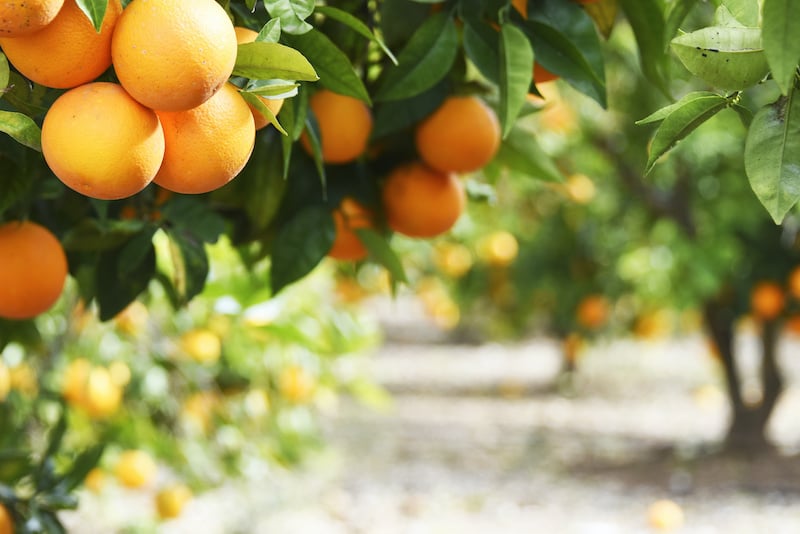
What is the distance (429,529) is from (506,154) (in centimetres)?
338

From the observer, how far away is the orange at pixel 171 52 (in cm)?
50

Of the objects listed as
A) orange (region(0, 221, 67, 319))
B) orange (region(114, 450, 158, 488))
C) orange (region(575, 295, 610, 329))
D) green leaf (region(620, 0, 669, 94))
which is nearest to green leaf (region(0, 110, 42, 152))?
orange (region(0, 221, 67, 319))

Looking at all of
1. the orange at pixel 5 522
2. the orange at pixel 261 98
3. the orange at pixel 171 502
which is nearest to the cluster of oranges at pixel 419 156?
the orange at pixel 261 98

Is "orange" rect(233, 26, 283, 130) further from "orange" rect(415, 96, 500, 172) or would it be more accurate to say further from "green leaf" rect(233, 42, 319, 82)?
"orange" rect(415, 96, 500, 172)

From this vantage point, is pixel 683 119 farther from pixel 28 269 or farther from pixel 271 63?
pixel 28 269

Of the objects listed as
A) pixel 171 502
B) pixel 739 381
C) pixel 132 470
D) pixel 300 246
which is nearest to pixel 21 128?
pixel 300 246

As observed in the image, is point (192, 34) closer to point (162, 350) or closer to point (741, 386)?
point (162, 350)

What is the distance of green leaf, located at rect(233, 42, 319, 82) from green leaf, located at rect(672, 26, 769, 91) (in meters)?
0.23

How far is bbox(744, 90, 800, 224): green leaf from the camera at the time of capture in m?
0.55

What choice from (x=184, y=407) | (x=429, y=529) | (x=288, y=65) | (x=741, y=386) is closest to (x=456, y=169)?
(x=288, y=65)

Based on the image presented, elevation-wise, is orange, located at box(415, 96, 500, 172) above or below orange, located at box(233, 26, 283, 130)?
below

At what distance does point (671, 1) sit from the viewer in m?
0.83

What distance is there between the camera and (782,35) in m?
0.47

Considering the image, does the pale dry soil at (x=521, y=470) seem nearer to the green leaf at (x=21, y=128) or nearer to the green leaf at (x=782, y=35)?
the green leaf at (x=21, y=128)
